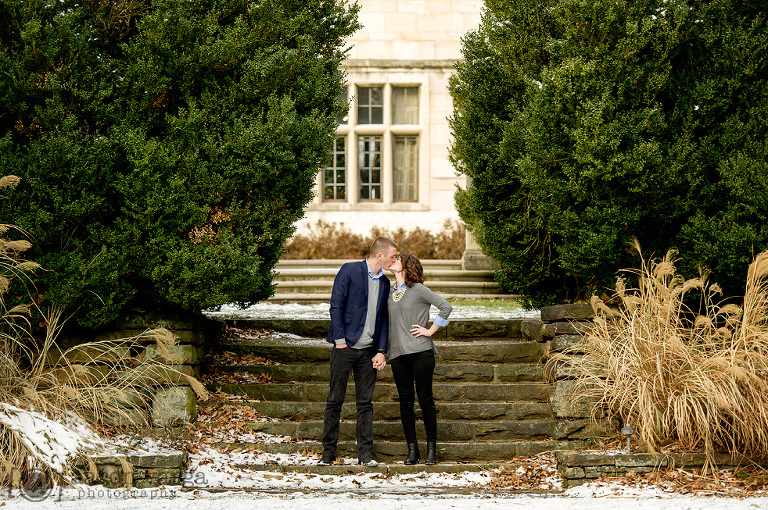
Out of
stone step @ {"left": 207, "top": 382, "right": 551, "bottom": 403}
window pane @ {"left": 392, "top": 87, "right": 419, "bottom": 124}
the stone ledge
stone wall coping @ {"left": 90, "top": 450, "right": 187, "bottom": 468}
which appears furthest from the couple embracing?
window pane @ {"left": 392, "top": 87, "right": 419, "bottom": 124}

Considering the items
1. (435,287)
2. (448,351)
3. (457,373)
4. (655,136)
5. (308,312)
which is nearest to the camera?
(655,136)

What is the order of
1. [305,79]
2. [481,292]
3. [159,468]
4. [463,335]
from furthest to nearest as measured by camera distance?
[481,292] → [463,335] → [305,79] → [159,468]

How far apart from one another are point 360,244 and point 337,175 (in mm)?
1961

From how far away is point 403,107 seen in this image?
16906 millimetres

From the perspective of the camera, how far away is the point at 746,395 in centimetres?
616

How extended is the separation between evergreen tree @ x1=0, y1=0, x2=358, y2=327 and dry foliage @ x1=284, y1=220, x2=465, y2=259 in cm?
833

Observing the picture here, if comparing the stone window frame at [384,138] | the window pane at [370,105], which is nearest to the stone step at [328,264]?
the stone window frame at [384,138]

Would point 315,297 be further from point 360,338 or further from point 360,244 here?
point 360,338

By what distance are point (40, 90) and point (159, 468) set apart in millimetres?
3308

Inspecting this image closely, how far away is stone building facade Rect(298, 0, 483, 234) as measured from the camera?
1656cm

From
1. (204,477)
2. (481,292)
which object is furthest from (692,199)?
(481,292)

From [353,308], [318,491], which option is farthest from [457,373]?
[318,491]

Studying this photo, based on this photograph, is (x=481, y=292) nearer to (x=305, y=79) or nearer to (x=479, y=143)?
(x=479, y=143)

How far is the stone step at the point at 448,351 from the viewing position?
25.7 feet
